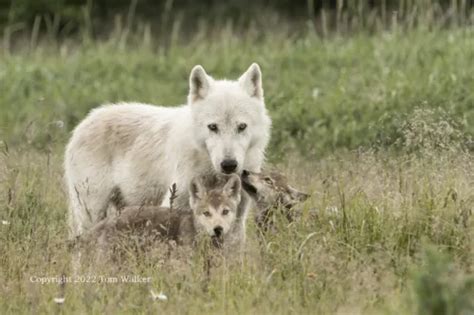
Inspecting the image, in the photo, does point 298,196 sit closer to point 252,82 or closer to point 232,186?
point 232,186

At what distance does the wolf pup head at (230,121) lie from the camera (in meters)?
8.14

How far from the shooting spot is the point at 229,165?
8031mm

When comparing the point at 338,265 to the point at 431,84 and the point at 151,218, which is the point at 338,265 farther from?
the point at 431,84

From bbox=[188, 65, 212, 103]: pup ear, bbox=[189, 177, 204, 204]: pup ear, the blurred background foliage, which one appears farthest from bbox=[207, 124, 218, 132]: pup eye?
the blurred background foliage

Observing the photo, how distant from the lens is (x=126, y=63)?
16.9 m

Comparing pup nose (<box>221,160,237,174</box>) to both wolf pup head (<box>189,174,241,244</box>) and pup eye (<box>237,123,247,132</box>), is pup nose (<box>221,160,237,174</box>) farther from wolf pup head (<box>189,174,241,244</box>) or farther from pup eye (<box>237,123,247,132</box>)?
pup eye (<box>237,123,247,132</box>)

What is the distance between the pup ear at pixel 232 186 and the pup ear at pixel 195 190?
0.16 m

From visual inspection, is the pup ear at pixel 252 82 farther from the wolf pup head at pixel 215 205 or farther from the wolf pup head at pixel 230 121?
the wolf pup head at pixel 215 205

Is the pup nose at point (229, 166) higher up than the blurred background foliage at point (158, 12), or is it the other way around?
the pup nose at point (229, 166)

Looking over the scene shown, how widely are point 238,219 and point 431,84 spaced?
583cm

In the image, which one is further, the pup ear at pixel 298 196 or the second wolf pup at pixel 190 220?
the pup ear at pixel 298 196

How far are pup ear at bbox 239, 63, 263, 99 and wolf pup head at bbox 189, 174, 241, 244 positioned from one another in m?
0.77

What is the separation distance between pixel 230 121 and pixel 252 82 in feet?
1.49

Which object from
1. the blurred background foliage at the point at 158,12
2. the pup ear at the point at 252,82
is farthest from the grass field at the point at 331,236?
the blurred background foliage at the point at 158,12
